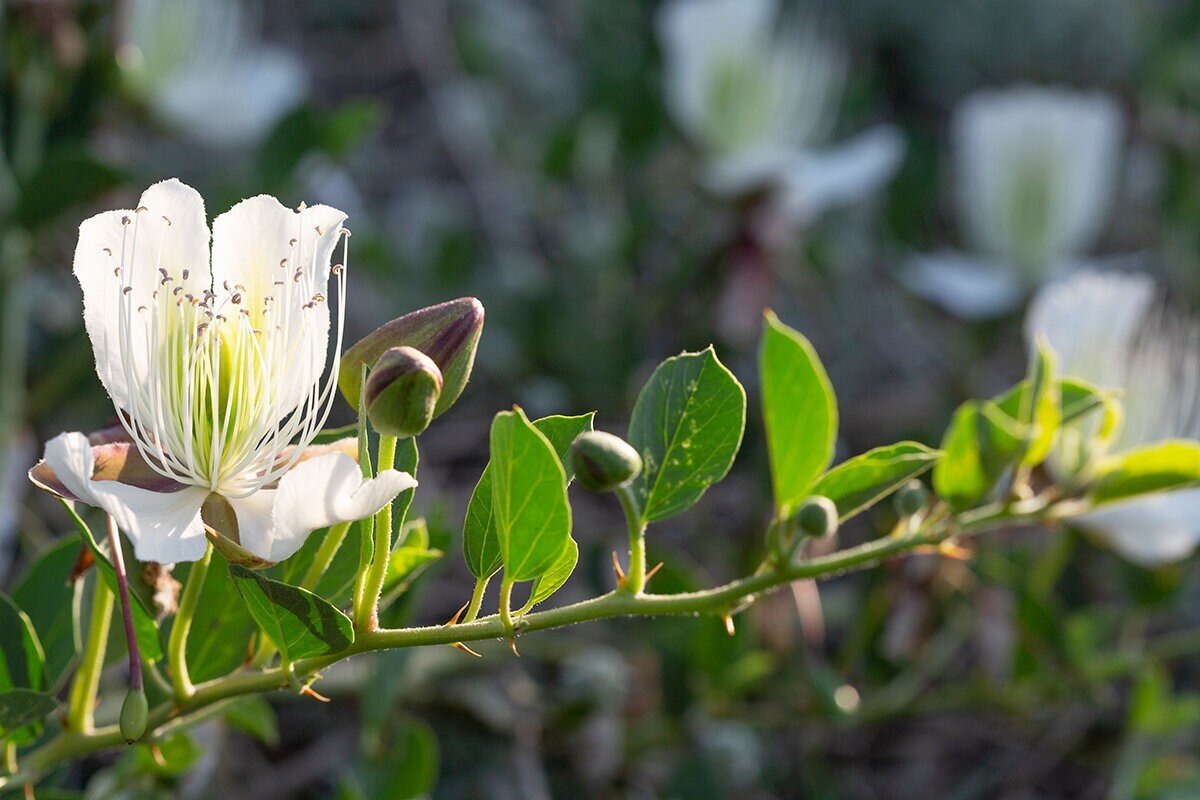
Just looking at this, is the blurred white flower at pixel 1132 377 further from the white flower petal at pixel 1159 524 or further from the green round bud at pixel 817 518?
the green round bud at pixel 817 518

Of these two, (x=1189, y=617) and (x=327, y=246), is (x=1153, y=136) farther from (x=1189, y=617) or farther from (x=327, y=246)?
(x=327, y=246)

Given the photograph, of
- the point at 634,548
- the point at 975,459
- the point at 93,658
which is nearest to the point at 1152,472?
the point at 975,459

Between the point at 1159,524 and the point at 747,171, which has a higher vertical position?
the point at 747,171

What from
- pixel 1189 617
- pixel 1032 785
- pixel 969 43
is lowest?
pixel 1032 785

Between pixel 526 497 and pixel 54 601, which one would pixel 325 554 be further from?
pixel 54 601

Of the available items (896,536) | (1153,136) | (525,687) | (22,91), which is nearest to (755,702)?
(525,687)

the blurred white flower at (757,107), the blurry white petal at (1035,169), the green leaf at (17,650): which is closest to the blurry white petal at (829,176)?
the blurred white flower at (757,107)

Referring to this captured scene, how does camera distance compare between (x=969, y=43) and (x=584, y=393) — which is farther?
(x=969, y=43)
